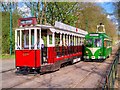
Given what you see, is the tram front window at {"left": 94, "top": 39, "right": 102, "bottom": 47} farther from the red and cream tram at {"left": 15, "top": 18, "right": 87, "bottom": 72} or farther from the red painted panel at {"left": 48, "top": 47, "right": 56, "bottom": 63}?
the red painted panel at {"left": 48, "top": 47, "right": 56, "bottom": 63}

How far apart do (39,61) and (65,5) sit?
26131 mm

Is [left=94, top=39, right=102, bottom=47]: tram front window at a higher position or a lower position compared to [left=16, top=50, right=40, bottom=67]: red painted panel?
higher

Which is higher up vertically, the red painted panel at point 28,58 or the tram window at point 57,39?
the tram window at point 57,39

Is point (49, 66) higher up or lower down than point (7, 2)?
lower down

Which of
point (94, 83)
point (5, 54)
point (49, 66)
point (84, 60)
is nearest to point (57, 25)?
point (49, 66)

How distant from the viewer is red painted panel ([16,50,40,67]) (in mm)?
14734

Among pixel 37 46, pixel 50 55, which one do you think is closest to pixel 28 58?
pixel 37 46

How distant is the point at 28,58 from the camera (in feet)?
49.0

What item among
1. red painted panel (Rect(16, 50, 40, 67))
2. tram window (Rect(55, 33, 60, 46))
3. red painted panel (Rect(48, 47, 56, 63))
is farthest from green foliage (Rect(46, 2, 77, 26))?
red painted panel (Rect(16, 50, 40, 67))

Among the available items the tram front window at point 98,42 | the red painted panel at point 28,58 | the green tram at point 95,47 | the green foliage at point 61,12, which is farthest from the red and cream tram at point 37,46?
the green foliage at point 61,12

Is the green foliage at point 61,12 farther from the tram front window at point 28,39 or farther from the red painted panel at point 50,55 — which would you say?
the tram front window at point 28,39

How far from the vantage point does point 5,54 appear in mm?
33375

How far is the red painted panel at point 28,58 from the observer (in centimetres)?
1473

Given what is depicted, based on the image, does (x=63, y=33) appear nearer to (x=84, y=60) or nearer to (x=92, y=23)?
(x=84, y=60)
